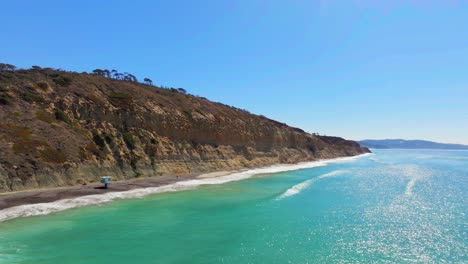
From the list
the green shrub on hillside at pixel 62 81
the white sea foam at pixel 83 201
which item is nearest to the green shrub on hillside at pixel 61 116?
the green shrub on hillside at pixel 62 81

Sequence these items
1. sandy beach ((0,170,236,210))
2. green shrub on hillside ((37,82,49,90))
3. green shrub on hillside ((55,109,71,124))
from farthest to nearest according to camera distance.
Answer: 1. green shrub on hillside ((37,82,49,90))
2. green shrub on hillside ((55,109,71,124))
3. sandy beach ((0,170,236,210))

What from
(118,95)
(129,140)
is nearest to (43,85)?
(118,95)

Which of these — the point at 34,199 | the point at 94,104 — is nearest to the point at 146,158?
the point at 94,104

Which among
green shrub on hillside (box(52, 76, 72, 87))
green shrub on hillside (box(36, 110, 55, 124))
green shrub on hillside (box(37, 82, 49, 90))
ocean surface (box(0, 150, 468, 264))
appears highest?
green shrub on hillside (box(52, 76, 72, 87))

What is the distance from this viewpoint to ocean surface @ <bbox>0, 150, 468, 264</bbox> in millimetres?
16797

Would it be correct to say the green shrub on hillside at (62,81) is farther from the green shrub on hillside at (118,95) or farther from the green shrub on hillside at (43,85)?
the green shrub on hillside at (118,95)

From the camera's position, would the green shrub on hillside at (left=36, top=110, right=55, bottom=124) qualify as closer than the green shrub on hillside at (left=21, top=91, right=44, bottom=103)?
Yes

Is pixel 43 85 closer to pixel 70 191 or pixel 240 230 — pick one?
pixel 70 191

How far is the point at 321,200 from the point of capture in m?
33.4

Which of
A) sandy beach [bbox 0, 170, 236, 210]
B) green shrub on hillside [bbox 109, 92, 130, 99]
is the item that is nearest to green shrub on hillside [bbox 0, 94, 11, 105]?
sandy beach [bbox 0, 170, 236, 210]

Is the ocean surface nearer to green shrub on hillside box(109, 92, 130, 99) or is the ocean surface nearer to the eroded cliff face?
the eroded cliff face

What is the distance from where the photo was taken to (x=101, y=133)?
45.7 m

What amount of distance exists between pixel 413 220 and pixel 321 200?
993 centimetres

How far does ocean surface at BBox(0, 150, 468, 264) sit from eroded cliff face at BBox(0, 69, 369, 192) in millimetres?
7930
